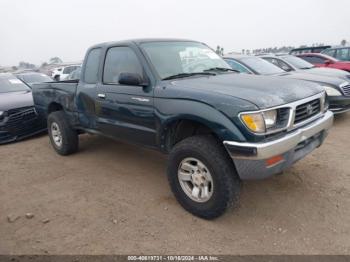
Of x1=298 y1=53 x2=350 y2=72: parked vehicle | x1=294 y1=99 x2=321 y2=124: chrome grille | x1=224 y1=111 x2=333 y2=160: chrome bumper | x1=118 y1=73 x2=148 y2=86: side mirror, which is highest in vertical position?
x1=118 y1=73 x2=148 y2=86: side mirror

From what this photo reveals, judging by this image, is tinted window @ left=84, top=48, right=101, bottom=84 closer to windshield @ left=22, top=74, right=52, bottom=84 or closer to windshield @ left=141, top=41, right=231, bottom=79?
windshield @ left=141, top=41, right=231, bottom=79

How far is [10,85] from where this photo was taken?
25.9 feet

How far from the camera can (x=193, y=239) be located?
115 inches

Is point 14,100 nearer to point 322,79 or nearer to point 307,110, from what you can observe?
point 307,110

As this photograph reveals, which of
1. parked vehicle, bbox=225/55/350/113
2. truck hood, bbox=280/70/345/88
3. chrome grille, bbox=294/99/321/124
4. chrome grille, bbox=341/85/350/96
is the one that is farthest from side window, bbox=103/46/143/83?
chrome grille, bbox=341/85/350/96

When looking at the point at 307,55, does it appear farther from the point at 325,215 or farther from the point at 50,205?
the point at 50,205

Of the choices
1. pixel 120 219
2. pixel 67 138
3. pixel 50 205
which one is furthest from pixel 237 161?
pixel 67 138

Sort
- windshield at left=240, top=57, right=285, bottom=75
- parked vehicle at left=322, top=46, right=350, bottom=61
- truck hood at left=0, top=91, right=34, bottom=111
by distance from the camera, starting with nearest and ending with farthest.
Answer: truck hood at left=0, top=91, right=34, bottom=111, windshield at left=240, top=57, right=285, bottom=75, parked vehicle at left=322, top=46, right=350, bottom=61

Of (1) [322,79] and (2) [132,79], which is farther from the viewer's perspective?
(1) [322,79]

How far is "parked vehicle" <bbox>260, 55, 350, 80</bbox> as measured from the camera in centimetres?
766

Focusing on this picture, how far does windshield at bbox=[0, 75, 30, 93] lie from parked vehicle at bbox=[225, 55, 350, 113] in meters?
5.25

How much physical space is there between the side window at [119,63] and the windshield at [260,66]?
3.87 meters

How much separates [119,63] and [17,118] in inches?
143

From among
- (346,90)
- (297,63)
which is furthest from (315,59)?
(346,90)
